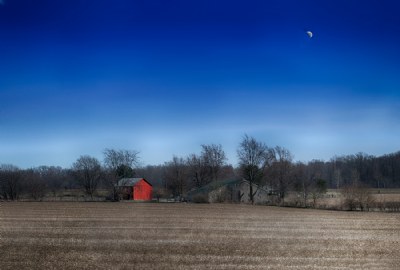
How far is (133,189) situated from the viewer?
324 feet

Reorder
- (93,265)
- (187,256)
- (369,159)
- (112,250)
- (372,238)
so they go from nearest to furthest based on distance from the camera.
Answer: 1. (93,265)
2. (187,256)
3. (112,250)
4. (372,238)
5. (369,159)

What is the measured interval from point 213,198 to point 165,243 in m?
57.4

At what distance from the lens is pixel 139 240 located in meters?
24.0

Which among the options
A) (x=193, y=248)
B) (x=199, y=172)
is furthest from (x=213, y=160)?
(x=193, y=248)

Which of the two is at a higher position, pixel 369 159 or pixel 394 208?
pixel 369 159

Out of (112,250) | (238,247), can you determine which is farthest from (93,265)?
(238,247)

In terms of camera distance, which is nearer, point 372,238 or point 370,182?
point 372,238

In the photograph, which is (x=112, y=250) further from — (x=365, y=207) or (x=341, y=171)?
(x=341, y=171)

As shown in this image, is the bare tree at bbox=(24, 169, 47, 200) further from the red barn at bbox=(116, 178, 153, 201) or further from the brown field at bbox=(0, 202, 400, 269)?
the brown field at bbox=(0, 202, 400, 269)

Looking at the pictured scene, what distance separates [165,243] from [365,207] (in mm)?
45010

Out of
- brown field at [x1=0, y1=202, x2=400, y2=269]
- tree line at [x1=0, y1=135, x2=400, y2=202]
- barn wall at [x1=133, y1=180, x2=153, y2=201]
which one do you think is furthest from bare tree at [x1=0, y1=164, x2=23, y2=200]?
brown field at [x1=0, y1=202, x2=400, y2=269]

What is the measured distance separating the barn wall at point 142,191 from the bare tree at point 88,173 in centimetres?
1232

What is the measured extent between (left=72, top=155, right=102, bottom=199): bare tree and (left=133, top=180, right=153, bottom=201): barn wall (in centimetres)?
1232

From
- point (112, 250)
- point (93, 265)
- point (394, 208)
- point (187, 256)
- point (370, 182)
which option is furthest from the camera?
point (370, 182)
